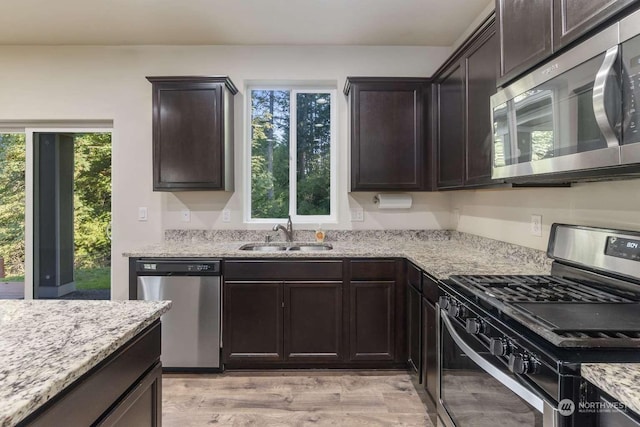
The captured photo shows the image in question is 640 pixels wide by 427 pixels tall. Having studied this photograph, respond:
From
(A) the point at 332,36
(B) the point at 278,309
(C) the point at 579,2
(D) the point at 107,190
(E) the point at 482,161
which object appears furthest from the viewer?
(D) the point at 107,190

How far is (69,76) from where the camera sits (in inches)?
126

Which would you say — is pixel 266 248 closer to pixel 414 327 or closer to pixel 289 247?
pixel 289 247

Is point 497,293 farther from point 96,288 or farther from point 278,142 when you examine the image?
point 96,288

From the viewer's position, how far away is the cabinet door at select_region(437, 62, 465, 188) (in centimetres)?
232

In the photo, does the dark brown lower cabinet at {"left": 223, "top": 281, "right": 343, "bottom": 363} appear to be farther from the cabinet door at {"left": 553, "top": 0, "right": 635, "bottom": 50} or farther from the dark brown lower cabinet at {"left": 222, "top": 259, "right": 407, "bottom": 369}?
the cabinet door at {"left": 553, "top": 0, "right": 635, "bottom": 50}

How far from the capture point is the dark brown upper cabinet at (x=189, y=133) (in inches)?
113

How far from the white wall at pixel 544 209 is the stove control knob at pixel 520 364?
828 millimetres

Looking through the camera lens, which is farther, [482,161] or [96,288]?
[96,288]

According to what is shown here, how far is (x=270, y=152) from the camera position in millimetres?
3387

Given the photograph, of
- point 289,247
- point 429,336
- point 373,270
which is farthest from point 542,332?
point 289,247

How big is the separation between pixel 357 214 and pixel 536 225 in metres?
1.52

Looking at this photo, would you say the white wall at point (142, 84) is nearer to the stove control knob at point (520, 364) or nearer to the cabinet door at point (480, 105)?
the cabinet door at point (480, 105)

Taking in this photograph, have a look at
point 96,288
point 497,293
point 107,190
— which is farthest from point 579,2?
point 96,288

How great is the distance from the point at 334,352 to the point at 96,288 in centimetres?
236
